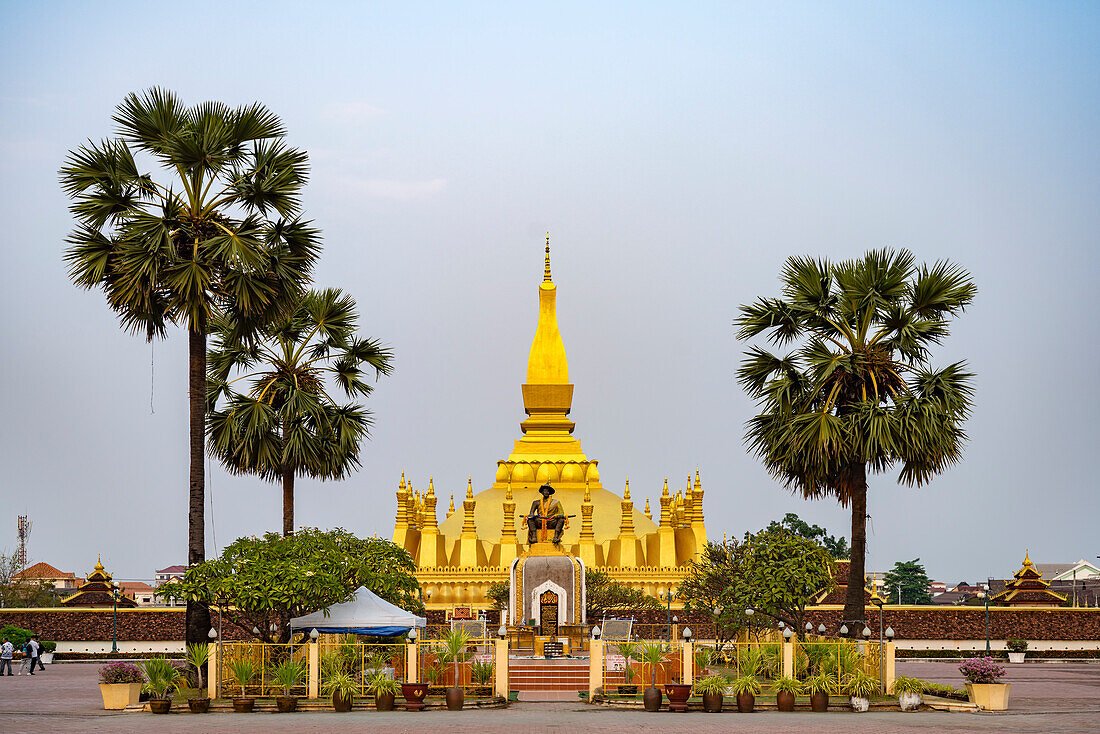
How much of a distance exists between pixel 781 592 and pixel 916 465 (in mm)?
5991

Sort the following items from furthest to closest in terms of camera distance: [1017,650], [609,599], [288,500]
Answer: [609,599] < [1017,650] < [288,500]

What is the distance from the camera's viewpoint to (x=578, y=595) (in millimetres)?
46094

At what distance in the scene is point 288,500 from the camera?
121ft

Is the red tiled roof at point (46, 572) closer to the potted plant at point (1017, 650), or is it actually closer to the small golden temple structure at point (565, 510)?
the small golden temple structure at point (565, 510)

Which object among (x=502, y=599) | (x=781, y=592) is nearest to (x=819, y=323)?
(x=781, y=592)

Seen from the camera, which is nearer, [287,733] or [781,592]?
[287,733]

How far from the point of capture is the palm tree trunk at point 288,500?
36.6m

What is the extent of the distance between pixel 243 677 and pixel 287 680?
2.92 feet

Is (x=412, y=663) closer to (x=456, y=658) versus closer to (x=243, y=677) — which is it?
(x=456, y=658)

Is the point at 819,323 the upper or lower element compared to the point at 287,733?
upper

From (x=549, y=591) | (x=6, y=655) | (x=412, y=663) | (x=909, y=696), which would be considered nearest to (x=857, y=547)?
(x=909, y=696)

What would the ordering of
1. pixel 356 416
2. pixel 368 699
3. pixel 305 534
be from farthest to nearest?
pixel 356 416
pixel 305 534
pixel 368 699

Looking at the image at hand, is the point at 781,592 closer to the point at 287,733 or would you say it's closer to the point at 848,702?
the point at 848,702

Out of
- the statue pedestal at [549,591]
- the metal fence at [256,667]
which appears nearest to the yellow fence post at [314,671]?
the metal fence at [256,667]
